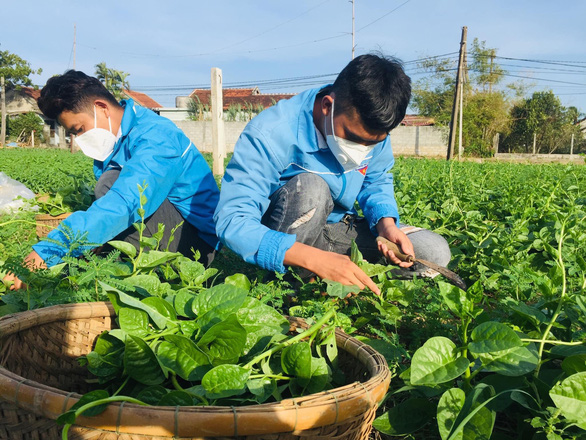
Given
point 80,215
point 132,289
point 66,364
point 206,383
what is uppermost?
point 80,215

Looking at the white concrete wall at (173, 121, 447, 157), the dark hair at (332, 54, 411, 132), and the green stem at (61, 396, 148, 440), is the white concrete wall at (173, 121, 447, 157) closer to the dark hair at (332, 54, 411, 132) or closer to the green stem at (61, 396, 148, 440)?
the dark hair at (332, 54, 411, 132)

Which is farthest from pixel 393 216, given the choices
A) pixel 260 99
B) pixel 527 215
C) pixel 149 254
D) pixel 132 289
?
pixel 260 99

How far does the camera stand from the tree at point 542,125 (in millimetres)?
32344

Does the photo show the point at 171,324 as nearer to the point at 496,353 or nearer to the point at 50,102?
the point at 496,353

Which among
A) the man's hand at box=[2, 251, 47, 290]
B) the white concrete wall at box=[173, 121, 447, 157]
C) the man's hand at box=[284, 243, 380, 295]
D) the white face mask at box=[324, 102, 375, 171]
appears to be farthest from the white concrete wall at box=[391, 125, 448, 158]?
the man's hand at box=[2, 251, 47, 290]

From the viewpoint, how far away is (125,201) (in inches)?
85.6

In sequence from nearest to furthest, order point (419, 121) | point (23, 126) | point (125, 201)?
point (125, 201)
point (23, 126)
point (419, 121)

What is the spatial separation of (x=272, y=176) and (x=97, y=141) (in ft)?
3.73

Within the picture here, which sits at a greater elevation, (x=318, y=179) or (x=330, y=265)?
(x=318, y=179)

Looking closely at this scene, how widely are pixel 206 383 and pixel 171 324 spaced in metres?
0.25

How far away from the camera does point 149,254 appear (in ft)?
5.60

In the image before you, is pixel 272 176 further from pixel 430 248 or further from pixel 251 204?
pixel 430 248

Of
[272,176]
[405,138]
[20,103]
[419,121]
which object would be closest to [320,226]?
[272,176]

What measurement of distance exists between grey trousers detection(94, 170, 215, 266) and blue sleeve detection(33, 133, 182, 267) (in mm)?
100
